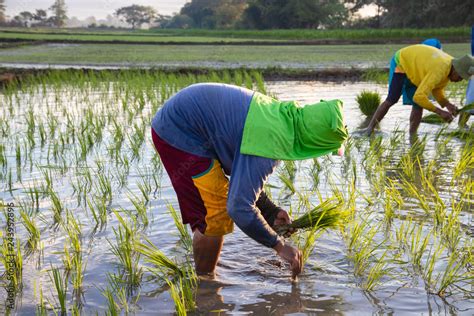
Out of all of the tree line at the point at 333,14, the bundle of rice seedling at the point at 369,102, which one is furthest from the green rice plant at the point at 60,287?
the tree line at the point at 333,14

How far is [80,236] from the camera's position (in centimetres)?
300

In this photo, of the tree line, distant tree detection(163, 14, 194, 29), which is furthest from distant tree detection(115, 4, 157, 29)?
the tree line

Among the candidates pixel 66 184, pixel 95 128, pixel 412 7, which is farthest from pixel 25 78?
pixel 412 7

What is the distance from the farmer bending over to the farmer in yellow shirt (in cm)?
280

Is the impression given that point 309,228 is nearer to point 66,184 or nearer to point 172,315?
point 172,315

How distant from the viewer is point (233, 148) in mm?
2152

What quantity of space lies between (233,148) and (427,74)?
10.5 feet

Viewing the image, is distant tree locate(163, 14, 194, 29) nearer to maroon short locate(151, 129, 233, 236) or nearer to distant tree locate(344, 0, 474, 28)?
distant tree locate(344, 0, 474, 28)

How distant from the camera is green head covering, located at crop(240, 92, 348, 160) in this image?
1947 millimetres

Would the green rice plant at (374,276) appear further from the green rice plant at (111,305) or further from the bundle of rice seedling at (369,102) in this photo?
the bundle of rice seedling at (369,102)

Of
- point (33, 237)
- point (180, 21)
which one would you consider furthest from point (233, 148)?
point (180, 21)

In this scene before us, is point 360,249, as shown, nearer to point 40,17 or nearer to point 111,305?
point 111,305

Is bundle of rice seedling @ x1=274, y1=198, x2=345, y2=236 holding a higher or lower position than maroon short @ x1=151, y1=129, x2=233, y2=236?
lower

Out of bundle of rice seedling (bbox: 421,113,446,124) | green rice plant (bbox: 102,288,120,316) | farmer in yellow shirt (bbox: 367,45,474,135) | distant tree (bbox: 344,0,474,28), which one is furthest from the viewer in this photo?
distant tree (bbox: 344,0,474,28)
